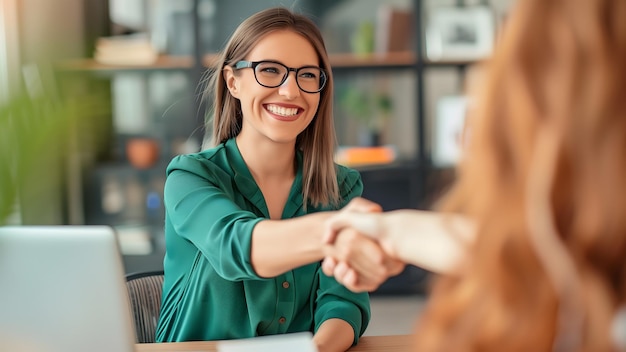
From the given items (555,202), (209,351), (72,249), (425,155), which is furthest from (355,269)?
(425,155)

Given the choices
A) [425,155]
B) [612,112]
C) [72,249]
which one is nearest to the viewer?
[612,112]

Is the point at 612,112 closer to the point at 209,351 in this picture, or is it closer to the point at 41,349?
the point at 41,349

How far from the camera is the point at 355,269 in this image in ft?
4.52

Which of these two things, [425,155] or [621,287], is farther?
[425,155]

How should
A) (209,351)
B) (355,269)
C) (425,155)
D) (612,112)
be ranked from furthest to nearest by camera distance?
Result: 1. (425,155)
2. (209,351)
3. (355,269)
4. (612,112)

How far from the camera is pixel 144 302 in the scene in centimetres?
204

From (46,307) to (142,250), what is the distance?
12.6 feet

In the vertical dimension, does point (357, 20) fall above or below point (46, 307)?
above

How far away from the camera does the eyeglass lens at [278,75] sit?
1.94m

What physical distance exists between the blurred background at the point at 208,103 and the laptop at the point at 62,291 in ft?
11.8

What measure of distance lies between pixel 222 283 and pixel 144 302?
Result: 311mm

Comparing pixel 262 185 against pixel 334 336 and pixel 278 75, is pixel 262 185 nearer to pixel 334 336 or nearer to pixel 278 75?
pixel 278 75

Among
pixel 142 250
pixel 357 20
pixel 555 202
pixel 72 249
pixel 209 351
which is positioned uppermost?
pixel 357 20

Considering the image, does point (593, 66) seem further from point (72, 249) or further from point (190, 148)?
point (190, 148)
